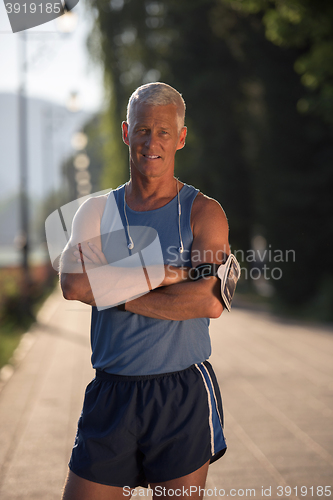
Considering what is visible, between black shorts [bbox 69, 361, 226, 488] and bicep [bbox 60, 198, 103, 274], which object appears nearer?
black shorts [bbox 69, 361, 226, 488]

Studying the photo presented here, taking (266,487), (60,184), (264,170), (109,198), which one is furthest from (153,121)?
(60,184)

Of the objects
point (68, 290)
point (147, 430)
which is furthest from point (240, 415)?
point (68, 290)

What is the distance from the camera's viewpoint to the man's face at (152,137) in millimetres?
2270

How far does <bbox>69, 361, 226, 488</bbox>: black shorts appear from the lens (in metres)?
2.19

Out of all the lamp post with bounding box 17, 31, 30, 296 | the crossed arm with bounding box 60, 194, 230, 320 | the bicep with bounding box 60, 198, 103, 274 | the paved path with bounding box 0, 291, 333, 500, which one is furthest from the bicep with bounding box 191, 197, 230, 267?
the lamp post with bounding box 17, 31, 30, 296

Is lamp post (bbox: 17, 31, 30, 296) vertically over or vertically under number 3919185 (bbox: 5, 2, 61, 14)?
under

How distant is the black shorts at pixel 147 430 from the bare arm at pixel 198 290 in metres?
0.26

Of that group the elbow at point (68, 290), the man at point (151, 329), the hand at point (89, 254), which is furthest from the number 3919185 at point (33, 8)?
the elbow at point (68, 290)

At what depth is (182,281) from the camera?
7.46 feet

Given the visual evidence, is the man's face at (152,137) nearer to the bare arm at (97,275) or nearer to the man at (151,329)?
the man at (151,329)

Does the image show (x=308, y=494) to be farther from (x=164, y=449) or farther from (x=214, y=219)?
(x=214, y=219)

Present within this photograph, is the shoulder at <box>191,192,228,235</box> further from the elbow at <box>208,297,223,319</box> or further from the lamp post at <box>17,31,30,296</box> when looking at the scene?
the lamp post at <box>17,31,30,296</box>

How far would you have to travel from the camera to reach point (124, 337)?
2260 mm

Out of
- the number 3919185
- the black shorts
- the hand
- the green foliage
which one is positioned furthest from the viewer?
the green foliage
